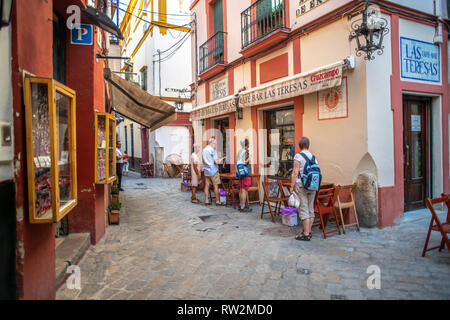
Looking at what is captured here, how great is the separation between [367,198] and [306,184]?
57.5 inches

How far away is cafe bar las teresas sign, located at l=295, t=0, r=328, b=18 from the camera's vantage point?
21.1 feet

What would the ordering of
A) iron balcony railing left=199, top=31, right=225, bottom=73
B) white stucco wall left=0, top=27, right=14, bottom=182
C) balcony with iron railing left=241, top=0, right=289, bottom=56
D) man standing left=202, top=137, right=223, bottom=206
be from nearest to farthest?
white stucco wall left=0, top=27, right=14, bottom=182 → balcony with iron railing left=241, top=0, right=289, bottom=56 → man standing left=202, top=137, right=223, bottom=206 → iron balcony railing left=199, top=31, right=225, bottom=73

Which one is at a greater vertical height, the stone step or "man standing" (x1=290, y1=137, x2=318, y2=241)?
"man standing" (x1=290, y1=137, x2=318, y2=241)

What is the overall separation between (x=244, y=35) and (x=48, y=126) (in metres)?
7.06

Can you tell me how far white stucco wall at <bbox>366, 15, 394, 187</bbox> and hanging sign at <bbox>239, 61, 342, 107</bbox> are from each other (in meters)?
0.57

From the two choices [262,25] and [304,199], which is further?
[262,25]

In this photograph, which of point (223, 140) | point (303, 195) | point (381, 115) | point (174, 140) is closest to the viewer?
point (303, 195)

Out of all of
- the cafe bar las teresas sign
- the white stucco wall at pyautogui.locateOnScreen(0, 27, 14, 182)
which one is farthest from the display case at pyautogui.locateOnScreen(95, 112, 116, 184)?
the cafe bar las teresas sign

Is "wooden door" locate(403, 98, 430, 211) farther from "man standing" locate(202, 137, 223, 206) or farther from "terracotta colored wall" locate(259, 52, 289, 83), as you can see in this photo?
"man standing" locate(202, 137, 223, 206)

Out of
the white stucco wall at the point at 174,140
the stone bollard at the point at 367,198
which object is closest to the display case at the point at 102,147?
the stone bollard at the point at 367,198

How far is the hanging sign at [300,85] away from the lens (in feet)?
18.3

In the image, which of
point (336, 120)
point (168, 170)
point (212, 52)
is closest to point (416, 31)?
point (336, 120)

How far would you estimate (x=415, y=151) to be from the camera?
6.73m

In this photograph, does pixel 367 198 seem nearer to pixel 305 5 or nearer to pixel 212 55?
pixel 305 5
